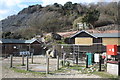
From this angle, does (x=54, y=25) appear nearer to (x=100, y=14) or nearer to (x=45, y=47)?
(x=100, y=14)

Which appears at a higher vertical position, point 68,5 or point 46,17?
point 68,5

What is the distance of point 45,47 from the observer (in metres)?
38.0

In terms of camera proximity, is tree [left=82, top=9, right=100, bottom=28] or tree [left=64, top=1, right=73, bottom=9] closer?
tree [left=82, top=9, right=100, bottom=28]

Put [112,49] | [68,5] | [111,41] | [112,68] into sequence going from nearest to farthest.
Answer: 1. [112,68]
2. [112,49]
3. [111,41]
4. [68,5]

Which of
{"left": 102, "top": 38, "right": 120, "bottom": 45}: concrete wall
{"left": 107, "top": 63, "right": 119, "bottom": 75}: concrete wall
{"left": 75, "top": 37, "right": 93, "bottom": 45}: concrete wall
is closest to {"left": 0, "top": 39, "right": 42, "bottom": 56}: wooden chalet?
{"left": 75, "top": 37, "right": 93, "bottom": 45}: concrete wall

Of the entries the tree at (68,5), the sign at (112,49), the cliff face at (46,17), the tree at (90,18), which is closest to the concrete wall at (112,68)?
the sign at (112,49)

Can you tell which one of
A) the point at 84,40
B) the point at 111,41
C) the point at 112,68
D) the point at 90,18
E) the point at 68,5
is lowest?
the point at 112,68

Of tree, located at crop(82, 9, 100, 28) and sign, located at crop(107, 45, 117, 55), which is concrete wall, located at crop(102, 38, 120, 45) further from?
tree, located at crop(82, 9, 100, 28)

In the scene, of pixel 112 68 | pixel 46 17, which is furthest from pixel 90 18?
pixel 112 68

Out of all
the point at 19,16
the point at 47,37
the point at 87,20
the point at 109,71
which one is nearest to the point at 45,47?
the point at 47,37

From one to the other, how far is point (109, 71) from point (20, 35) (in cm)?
4587

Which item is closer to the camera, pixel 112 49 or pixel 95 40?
pixel 112 49

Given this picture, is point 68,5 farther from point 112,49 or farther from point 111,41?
point 112,49

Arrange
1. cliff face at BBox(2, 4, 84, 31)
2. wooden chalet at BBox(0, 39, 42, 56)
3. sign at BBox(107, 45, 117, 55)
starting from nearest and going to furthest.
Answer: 1. sign at BBox(107, 45, 117, 55)
2. wooden chalet at BBox(0, 39, 42, 56)
3. cliff face at BBox(2, 4, 84, 31)
